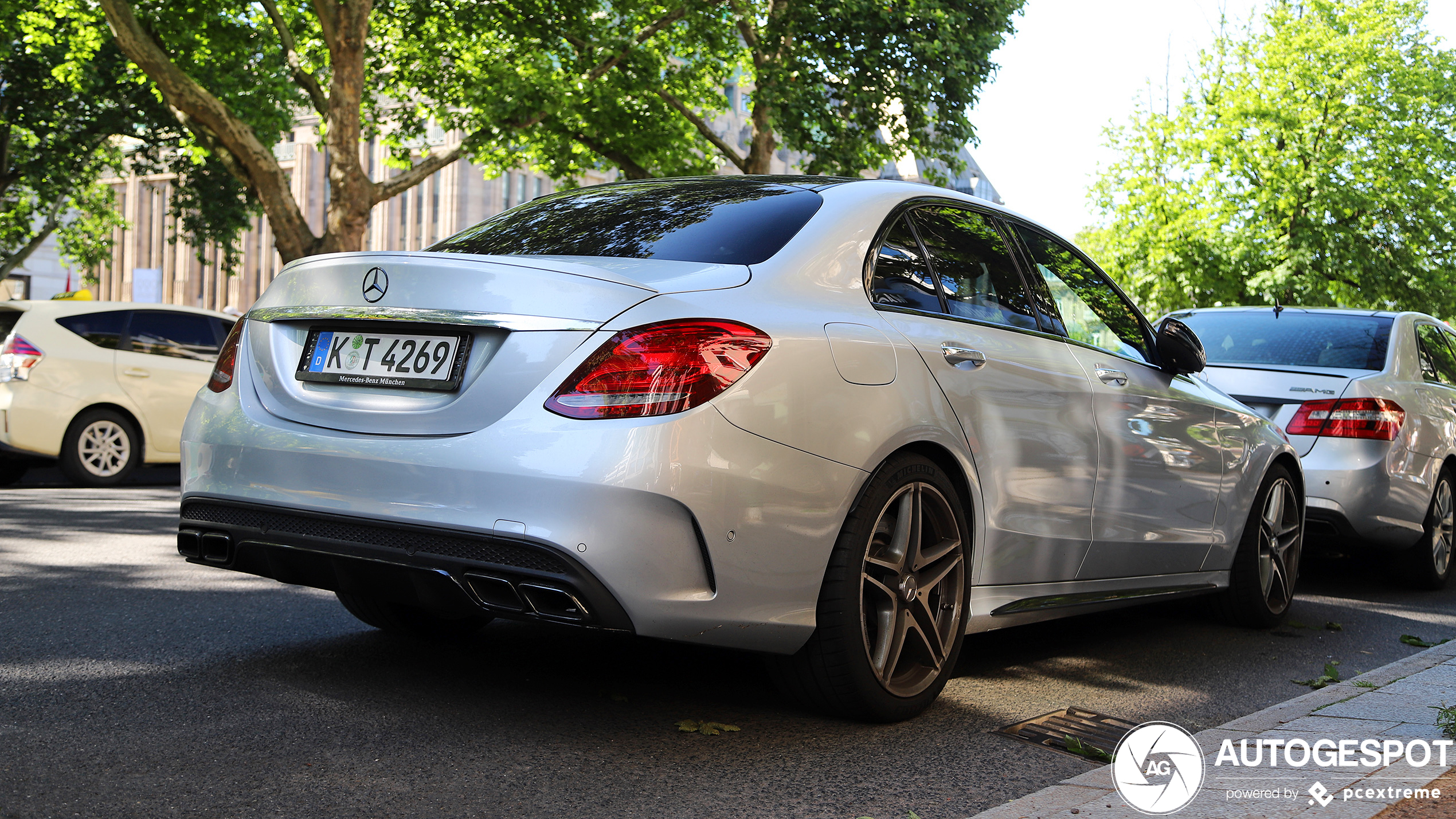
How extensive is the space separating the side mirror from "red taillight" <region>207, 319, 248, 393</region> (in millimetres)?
3352

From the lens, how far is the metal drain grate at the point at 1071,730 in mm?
3627

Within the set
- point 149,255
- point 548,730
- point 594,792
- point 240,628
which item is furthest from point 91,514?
point 149,255

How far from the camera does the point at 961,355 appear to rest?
3.83 metres

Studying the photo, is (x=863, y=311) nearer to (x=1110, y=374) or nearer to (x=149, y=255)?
(x=1110, y=374)

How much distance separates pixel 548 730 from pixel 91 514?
6.15m

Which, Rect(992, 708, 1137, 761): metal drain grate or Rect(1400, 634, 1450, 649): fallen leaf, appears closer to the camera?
Rect(992, 708, 1137, 761): metal drain grate

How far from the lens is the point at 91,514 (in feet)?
27.6

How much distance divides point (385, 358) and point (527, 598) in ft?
2.48

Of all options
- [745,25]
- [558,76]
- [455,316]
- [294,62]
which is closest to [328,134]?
[294,62]

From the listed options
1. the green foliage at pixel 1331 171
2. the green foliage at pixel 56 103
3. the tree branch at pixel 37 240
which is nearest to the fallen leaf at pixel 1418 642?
the green foliage at pixel 56 103

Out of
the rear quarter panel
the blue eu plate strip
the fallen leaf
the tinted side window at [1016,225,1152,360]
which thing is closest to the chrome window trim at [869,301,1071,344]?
the tinted side window at [1016,225,1152,360]

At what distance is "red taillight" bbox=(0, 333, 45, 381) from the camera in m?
10.4

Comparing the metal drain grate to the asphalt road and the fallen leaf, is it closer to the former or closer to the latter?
the asphalt road

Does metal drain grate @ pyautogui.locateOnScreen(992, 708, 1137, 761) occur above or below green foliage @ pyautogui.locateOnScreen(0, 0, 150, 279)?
below
